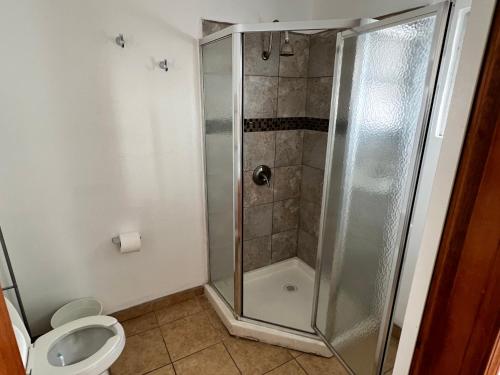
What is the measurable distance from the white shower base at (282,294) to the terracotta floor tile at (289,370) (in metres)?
0.23

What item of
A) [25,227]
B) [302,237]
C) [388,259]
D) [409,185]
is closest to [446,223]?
[409,185]

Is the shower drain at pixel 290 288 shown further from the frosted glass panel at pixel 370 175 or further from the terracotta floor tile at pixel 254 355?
the frosted glass panel at pixel 370 175

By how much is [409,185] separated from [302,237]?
1719mm

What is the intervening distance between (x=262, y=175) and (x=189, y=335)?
4.34 feet

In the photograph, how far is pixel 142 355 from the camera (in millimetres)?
1850

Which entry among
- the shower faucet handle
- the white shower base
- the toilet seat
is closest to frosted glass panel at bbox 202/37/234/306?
the white shower base

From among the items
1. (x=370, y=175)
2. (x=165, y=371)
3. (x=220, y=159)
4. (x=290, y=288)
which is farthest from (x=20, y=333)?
(x=290, y=288)

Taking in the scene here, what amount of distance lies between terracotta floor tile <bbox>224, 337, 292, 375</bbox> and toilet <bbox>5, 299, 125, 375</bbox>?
0.74m

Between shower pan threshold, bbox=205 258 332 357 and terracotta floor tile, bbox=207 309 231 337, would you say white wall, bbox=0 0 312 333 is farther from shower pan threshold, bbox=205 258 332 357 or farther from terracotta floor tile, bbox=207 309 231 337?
shower pan threshold, bbox=205 258 332 357

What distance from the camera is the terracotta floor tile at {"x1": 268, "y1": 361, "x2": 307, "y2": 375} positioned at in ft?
5.68

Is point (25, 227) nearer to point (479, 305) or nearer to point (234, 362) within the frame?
point (234, 362)

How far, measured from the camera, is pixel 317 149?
2.35m

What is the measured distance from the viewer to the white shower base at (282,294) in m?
2.12

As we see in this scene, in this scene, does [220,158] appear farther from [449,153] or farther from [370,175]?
[449,153]
